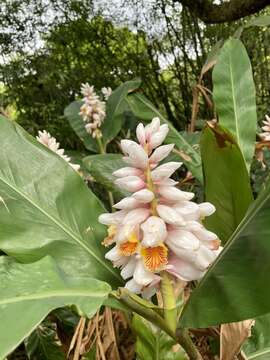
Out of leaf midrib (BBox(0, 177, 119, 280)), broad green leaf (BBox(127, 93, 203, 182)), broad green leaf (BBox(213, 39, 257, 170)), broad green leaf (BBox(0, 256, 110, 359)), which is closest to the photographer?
broad green leaf (BBox(0, 256, 110, 359))

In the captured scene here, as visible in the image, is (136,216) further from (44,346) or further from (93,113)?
(93,113)

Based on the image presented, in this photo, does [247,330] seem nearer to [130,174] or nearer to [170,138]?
[130,174]

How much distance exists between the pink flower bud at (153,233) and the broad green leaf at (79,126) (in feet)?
5.45

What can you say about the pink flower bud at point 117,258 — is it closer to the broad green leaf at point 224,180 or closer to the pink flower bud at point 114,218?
the pink flower bud at point 114,218

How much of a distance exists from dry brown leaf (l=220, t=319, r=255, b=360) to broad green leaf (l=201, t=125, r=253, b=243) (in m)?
0.15

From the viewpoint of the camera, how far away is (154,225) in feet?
2.19

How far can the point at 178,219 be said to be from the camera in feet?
2.21

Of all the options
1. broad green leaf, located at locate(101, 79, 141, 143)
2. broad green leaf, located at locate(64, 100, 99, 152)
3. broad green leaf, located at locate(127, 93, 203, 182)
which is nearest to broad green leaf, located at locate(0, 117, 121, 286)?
broad green leaf, located at locate(127, 93, 203, 182)

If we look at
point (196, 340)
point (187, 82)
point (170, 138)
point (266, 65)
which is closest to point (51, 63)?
point (187, 82)

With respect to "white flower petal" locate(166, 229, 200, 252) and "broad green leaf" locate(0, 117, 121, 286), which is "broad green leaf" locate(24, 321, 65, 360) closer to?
"broad green leaf" locate(0, 117, 121, 286)

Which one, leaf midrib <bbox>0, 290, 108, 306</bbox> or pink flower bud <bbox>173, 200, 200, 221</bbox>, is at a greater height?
pink flower bud <bbox>173, 200, 200, 221</bbox>

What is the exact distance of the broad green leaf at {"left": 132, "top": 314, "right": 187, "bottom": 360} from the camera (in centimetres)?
79

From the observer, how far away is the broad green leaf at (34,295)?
0.50 metres

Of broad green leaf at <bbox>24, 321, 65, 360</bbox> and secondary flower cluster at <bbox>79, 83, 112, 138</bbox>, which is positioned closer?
broad green leaf at <bbox>24, 321, 65, 360</bbox>
